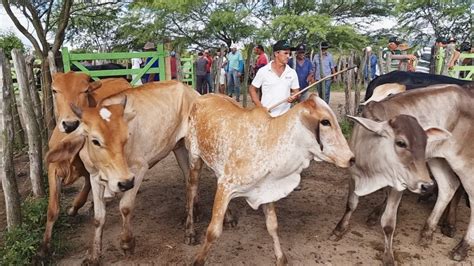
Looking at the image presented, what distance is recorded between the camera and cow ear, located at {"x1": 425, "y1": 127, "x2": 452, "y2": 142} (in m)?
3.45

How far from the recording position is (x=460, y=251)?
→ 146 inches

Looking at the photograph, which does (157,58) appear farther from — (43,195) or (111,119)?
(111,119)

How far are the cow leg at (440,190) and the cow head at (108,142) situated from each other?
2.82 m

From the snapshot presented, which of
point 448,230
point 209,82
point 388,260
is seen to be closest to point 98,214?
point 388,260

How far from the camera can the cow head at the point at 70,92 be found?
3658 millimetres

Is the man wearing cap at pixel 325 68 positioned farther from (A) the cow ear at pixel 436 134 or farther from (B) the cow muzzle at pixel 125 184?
(B) the cow muzzle at pixel 125 184

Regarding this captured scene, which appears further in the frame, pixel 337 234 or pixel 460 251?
pixel 337 234

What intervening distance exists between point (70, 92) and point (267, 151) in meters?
1.92

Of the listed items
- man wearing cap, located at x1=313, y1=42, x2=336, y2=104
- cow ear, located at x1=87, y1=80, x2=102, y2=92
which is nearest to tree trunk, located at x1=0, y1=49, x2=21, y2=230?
cow ear, located at x1=87, y1=80, x2=102, y2=92

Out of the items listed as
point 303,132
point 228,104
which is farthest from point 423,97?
point 228,104

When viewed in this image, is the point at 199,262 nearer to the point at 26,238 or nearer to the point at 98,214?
the point at 98,214

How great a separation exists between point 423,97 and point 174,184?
10.5 ft

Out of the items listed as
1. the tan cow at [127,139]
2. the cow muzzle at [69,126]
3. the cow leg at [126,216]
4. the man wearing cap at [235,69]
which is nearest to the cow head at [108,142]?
the tan cow at [127,139]

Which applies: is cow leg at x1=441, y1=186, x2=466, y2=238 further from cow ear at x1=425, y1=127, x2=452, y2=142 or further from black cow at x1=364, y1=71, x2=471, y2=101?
black cow at x1=364, y1=71, x2=471, y2=101
